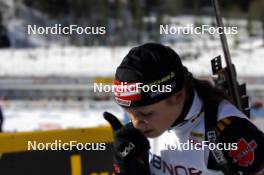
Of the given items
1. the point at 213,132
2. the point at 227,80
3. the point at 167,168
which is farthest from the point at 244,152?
the point at 227,80

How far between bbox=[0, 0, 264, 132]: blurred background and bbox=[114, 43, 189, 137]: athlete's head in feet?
40.9

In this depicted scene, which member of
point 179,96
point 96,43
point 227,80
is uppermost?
point 96,43

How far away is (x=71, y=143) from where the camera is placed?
3.20 meters

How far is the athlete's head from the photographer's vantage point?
2129 millimetres

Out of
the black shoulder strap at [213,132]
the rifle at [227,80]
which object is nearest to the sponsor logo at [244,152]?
the black shoulder strap at [213,132]

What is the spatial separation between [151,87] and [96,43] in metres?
28.3

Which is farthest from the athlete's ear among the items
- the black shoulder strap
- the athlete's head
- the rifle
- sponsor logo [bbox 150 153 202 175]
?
the rifle

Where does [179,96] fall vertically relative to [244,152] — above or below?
above

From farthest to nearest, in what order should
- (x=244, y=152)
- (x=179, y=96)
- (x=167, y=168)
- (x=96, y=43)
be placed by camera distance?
(x=96, y=43) < (x=167, y=168) < (x=179, y=96) < (x=244, y=152)

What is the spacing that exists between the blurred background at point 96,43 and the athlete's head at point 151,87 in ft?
40.9

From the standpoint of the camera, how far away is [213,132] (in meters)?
2.14

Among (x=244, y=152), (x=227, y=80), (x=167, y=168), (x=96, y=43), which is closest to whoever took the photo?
(x=244, y=152)

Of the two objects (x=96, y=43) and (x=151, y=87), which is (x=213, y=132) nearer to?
(x=151, y=87)

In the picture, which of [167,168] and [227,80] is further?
[227,80]
